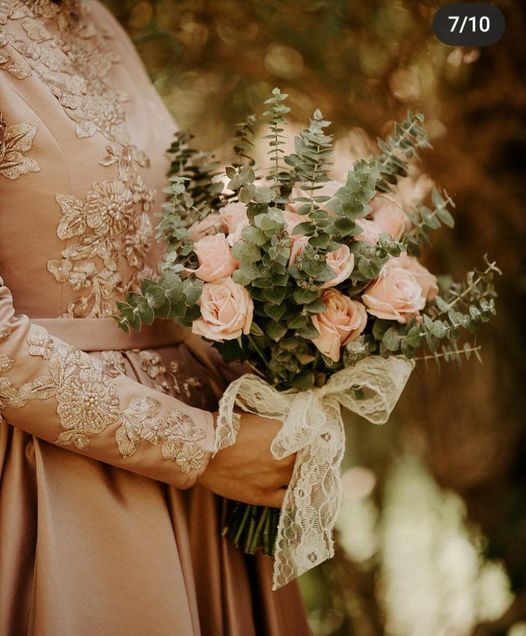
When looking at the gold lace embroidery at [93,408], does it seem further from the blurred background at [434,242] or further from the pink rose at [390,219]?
the blurred background at [434,242]

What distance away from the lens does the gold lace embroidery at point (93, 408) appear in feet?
3.01

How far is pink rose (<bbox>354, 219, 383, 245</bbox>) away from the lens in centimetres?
98

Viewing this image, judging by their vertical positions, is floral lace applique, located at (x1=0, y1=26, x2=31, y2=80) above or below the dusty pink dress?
above

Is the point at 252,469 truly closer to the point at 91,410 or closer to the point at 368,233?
the point at 91,410

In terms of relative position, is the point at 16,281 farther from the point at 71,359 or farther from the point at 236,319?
the point at 236,319

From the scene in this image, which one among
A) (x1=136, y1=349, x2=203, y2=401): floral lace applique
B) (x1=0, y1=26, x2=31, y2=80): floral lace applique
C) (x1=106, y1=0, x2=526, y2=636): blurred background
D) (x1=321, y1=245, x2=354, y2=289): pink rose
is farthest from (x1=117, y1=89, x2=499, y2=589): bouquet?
(x1=106, y1=0, x2=526, y2=636): blurred background

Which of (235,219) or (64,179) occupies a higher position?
(64,179)

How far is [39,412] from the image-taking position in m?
0.92

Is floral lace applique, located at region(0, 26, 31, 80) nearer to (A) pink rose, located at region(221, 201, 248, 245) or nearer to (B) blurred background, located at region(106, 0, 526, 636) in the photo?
(A) pink rose, located at region(221, 201, 248, 245)

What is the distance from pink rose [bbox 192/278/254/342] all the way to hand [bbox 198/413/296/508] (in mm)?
179

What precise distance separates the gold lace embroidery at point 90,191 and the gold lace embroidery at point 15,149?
67 mm

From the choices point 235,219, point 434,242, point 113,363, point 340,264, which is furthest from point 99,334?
point 434,242

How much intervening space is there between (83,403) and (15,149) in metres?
0.36

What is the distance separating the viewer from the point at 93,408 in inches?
37.3
